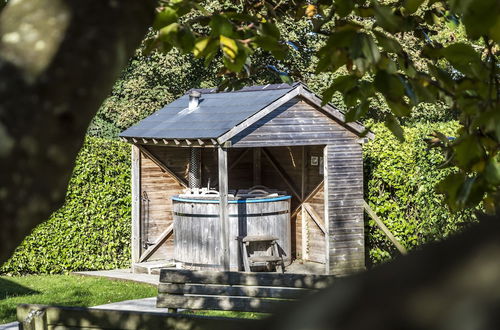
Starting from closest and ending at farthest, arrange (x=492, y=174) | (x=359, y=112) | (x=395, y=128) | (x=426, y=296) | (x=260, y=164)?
(x=426, y=296) → (x=492, y=174) → (x=359, y=112) → (x=395, y=128) → (x=260, y=164)

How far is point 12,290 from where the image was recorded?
1298 cm

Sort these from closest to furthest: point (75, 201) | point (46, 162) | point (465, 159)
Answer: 1. point (46, 162)
2. point (465, 159)
3. point (75, 201)

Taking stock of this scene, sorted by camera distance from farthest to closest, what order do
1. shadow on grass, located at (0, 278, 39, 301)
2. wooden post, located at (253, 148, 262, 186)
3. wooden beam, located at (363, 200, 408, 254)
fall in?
1. wooden post, located at (253, 148, 262, 186)
2. wooden beam, located at (363, 200, 408, 254)
3. shadow on grass, located at (0, 278, 39, 301)

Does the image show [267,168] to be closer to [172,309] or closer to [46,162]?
[172,309]

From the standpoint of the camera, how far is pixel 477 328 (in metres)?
0.53

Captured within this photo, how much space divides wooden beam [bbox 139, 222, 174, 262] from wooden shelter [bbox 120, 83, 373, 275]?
0.02 metres

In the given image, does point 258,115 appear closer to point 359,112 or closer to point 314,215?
point 314,215

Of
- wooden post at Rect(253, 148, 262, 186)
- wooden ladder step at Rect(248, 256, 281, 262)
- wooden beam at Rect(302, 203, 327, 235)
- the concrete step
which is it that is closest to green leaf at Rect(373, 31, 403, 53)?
wooden ladder step at Rect(248, 256, 281, 262)

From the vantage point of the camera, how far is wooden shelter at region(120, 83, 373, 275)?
13.3 meters

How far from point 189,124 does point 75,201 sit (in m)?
3.04

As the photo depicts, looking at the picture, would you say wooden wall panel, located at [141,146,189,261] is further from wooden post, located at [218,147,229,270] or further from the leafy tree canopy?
the leafy tree canopy

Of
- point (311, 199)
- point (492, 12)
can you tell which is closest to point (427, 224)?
point (311, 199)

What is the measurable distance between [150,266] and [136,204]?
1305mm

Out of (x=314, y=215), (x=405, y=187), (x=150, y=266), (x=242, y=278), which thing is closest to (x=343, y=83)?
(x=242, y=278)
